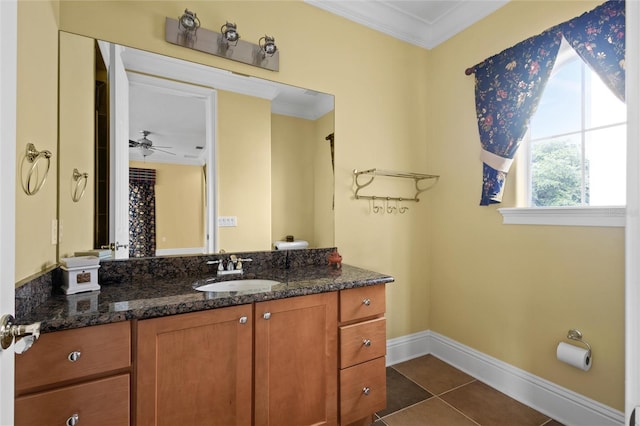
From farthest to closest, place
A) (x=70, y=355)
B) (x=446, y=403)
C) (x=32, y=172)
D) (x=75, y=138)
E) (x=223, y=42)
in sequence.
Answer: (x=446, y=403) < (x=223, y=42) < (x=75, y=138) < (x=32, y=172) < (x=70, y=355)

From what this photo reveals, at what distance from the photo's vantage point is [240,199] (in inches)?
74.7

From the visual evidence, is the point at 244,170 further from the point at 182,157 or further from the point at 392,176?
the point at 392,176

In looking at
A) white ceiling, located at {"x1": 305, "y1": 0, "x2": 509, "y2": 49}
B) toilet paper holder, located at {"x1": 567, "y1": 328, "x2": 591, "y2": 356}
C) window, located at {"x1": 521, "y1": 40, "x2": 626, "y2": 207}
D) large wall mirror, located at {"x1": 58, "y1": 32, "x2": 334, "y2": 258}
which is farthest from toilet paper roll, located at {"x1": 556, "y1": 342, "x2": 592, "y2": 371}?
white ceiling, located at {"x1": 305, "y1": 0, "x2": 509, "y2": 49}

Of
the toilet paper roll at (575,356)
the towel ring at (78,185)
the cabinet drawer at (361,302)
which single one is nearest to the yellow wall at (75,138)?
the towel ring at (78,185)

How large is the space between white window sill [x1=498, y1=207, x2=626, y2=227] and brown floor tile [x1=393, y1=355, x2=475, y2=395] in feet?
4.00

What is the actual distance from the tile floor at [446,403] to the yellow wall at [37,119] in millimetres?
1932

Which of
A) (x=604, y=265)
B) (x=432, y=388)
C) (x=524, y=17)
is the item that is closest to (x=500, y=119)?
(x=524, y=17)

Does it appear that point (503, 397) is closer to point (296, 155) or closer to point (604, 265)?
point (604, 265)

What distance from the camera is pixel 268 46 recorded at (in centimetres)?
189

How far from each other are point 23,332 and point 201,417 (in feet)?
2.84

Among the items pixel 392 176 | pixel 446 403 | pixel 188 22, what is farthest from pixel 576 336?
pixel 188 22

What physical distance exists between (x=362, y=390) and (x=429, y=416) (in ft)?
1.83

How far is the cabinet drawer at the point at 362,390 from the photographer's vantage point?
5.16ft

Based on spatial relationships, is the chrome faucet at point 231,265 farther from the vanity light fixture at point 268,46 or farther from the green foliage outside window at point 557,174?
the green foliage outside window at point 557,174
